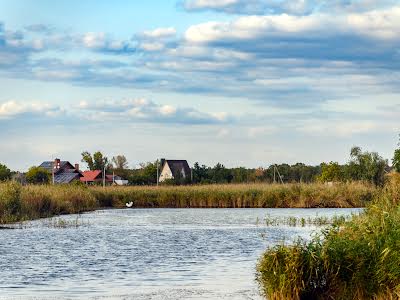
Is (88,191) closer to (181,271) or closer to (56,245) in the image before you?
(56,245)

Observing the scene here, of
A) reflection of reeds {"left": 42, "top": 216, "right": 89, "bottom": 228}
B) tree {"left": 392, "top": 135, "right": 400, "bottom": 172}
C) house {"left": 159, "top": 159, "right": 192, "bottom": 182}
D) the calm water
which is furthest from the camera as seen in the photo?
house {"left": 159, "top": 159, "right": 192, "bottom": 182}

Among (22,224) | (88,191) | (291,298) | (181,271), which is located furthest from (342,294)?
(88,191)

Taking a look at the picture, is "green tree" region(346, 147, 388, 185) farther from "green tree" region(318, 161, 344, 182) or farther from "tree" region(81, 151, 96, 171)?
"tree" region(81, 151, 96, 171)

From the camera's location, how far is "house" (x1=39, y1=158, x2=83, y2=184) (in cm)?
12213

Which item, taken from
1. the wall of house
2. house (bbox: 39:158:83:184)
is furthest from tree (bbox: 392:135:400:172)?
the wall of house

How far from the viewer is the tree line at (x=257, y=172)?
8988 cm

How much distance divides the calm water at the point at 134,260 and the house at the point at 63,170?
77.1 m

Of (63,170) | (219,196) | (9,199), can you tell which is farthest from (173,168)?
(9,199)

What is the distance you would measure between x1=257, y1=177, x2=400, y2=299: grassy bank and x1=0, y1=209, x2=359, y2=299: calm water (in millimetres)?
2804

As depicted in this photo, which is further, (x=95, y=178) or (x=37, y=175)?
(x=95, y=178)

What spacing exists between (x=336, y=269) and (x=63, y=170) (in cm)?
11717

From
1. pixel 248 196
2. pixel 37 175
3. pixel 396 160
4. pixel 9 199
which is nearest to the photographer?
pixel 396 160

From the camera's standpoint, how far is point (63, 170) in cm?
13038

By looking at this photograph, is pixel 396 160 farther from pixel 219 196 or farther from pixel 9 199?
pixel 219 196
